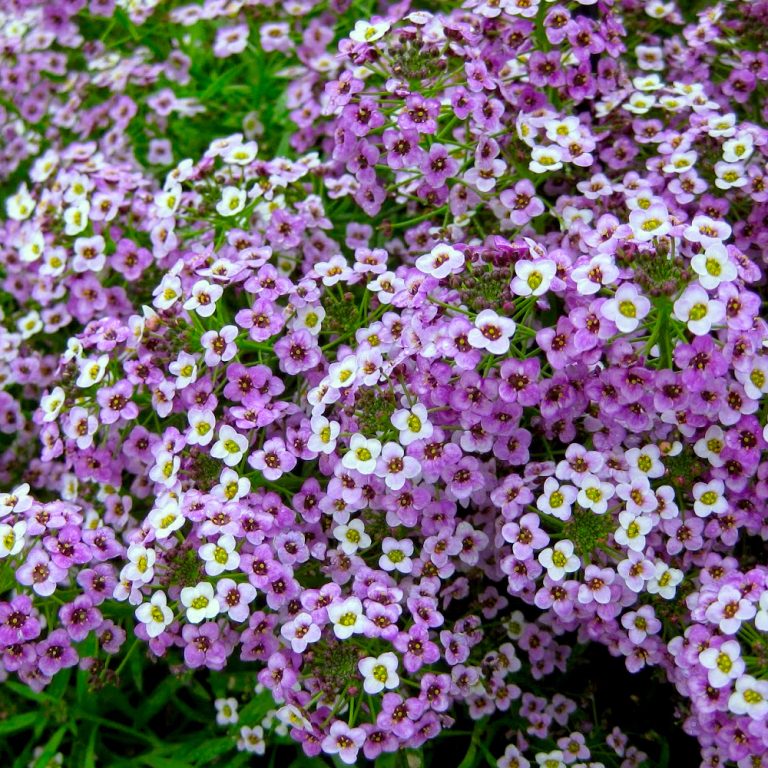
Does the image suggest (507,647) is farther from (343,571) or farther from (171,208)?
(171,208)

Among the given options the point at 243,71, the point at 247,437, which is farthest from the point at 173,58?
the point at 247,437

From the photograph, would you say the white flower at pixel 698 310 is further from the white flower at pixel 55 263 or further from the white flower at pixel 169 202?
the white flower at pixel 55 263

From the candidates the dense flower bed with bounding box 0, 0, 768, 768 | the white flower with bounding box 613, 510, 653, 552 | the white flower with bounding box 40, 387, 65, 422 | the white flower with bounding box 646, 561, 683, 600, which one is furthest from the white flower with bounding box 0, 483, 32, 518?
the white flower with bounding box 646, 561, 683, 600

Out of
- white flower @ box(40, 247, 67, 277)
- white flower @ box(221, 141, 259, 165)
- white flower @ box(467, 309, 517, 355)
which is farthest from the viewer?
white flower @ box(40, 247, 67, 277)

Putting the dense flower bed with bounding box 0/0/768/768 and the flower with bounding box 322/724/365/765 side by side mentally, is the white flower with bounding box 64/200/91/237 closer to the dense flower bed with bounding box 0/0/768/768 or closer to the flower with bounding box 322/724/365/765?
the dense flower bed with bounding box 0/0/768/768

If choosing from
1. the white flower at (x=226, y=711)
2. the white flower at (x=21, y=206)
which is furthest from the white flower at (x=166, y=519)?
the white flower at (x=21, y=206)

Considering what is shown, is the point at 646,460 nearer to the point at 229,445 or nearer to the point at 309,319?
the point at 309,319

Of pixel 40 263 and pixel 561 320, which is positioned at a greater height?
pixel 561 320
